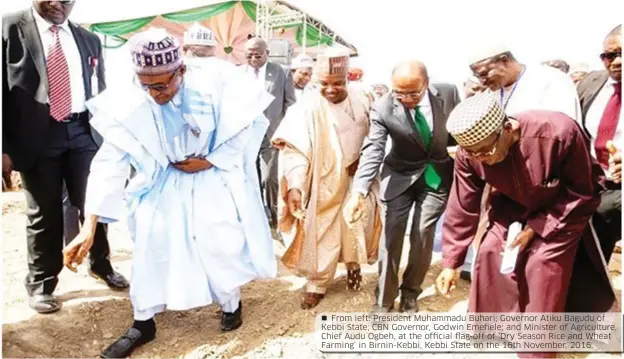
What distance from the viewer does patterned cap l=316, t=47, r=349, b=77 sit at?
2.91 m

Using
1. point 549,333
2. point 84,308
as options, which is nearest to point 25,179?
point 84,308

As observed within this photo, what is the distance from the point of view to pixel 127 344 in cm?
269

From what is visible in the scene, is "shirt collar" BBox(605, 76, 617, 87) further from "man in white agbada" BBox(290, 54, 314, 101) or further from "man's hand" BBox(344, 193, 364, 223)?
"man in white agbada" BBox(290, 54, 314, 101)

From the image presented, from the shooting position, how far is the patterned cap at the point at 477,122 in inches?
77.3

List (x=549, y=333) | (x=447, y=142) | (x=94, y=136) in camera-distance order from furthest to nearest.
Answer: (x=94, y=136) → (x=447, y=142) → (x=549, y=333)

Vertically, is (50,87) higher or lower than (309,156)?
higher

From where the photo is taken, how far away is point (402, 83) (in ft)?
8.81

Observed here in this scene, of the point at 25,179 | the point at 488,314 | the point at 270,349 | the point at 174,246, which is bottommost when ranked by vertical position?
the point at 270,349

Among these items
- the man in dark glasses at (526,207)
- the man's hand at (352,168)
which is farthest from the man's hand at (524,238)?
the man's hand at (352,168)

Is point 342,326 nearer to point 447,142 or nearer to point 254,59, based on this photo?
point 447,142

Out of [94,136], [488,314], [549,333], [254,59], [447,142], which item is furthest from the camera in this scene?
[254,59]

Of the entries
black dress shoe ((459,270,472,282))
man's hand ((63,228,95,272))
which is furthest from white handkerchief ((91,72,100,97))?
black dress shoe ((459,270,472,282))

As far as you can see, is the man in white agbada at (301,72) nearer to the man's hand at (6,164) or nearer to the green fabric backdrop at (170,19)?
the green fabric backdrop at (170,19)

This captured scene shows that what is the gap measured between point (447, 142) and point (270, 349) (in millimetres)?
1470
